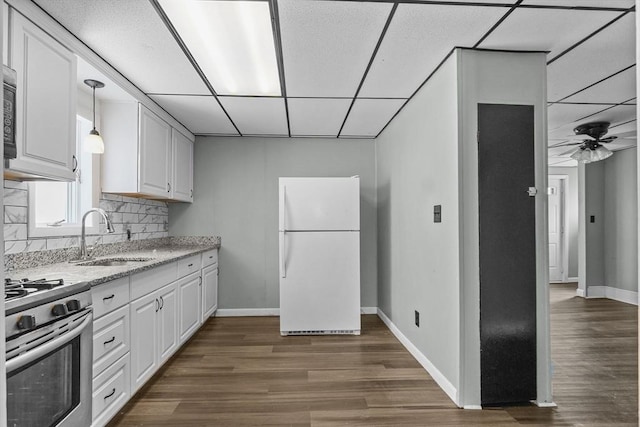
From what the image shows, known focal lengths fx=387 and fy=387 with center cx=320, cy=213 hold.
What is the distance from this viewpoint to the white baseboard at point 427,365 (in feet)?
8.26

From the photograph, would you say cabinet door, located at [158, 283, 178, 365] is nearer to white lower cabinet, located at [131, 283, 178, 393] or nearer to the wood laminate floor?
white lower cabinet, located at [131, 283, 178, 393]

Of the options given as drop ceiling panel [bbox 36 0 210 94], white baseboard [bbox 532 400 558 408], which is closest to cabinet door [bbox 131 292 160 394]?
drop ceiling panel [bbox 36 0 210 94]

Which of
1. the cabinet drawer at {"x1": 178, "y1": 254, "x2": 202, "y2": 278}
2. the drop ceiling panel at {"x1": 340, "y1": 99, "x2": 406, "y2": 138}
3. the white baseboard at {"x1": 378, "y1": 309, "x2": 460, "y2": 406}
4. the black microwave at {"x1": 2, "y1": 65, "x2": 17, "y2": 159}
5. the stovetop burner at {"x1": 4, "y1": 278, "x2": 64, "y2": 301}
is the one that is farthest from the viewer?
the drop ceiling panel at {"x1": 340, "y1": 99, "x2": 406, "y2": 138}

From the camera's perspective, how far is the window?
248 centimetres

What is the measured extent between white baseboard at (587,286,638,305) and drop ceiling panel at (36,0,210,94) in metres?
6.23

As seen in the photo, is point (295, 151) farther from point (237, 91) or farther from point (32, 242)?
point (32, 242)

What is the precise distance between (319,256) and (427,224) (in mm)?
1409

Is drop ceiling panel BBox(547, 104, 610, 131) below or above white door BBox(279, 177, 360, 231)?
above

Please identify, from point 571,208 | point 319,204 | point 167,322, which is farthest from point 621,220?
point 167,322

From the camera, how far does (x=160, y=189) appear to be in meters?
3.64

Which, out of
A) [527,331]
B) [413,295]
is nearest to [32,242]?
[413,295]

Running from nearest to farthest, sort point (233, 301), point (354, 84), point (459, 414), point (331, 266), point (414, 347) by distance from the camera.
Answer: point (459, 414), point (354, 84), point (414, 347), point (331, 266), point (233, 301)

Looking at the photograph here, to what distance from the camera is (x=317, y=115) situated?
3.85 metres

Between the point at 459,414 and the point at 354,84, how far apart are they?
2387 millimetres
